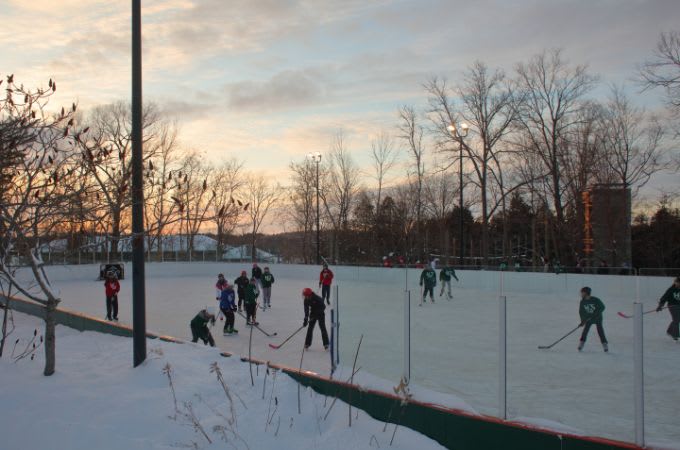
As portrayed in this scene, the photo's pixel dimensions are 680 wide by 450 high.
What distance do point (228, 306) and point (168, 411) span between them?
25.2ft

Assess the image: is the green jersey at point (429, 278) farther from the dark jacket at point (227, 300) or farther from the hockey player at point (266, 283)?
the dark jacket at point (227, 300)

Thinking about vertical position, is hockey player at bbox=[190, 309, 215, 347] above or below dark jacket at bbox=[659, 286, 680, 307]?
below

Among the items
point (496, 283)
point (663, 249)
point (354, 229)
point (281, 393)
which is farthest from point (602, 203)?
point (281, 393)

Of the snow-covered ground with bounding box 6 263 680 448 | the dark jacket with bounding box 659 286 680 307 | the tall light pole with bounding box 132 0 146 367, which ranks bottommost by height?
the snow-covered ground with bounding box 6 263 680 448

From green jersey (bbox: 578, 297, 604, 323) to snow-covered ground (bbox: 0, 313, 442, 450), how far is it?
6565 mm

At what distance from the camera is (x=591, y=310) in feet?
36.2

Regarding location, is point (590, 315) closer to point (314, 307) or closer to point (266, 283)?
point (314, 307)

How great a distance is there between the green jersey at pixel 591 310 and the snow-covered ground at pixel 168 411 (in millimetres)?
6565

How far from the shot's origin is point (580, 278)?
75.3 ft

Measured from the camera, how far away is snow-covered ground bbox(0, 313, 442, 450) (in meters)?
5.38

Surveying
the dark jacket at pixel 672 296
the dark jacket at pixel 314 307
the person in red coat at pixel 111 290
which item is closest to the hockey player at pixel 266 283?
the person in red coat at pixel 111 290

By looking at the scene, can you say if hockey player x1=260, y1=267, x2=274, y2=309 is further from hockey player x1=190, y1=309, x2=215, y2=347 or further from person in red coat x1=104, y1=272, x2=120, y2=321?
hockey player x1=190, y1=309, x2=215, y2=347

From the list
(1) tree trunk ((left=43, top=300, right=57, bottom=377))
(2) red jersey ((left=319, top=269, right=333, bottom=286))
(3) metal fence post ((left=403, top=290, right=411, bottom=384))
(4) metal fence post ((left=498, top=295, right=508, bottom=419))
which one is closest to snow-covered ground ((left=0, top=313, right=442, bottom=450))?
(1) tree trunk ((left=43, top=300, right=57, bottom=377))

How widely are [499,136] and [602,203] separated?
9.45 meters
